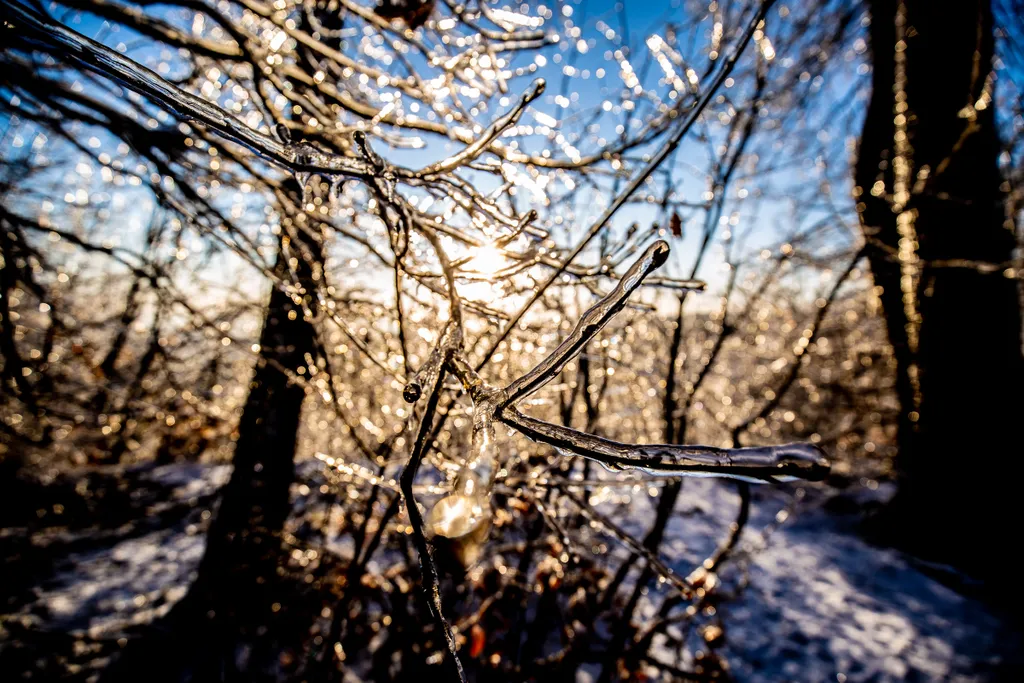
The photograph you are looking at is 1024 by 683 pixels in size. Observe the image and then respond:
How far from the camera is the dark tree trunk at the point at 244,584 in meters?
2.48

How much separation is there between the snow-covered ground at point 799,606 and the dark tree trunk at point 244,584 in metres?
0.37

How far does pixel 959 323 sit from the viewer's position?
13.1ft

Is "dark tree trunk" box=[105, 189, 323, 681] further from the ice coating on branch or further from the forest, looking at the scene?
the ice coating on branch

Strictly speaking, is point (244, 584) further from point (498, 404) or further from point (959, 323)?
point (959, 323)

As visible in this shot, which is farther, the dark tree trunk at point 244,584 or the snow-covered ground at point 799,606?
the snow-covered ground at point 799,606

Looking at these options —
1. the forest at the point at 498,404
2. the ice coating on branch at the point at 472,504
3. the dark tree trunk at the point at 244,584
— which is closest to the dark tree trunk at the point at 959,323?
the forest at the point at 498,404

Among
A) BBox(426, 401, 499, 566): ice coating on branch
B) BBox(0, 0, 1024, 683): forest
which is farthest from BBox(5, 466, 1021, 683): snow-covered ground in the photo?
BBox(426, 401, 499, 566): ice coating on branch

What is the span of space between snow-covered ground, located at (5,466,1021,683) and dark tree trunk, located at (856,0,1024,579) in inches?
26.3

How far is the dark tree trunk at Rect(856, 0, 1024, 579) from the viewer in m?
3.88

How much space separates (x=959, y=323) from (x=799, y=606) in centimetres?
300

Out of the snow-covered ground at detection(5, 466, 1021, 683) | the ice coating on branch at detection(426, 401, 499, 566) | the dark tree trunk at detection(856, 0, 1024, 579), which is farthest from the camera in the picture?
the dark tree trunk at detection(856, 0, 1024, 579)

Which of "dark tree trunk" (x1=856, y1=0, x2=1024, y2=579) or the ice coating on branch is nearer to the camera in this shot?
the ice coating on branch

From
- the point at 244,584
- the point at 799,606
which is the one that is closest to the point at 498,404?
the point at 244,584

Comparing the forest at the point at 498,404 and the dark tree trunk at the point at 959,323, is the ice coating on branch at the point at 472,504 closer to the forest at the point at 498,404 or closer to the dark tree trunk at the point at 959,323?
the forest at the point at 498,404
